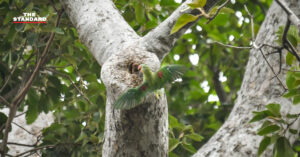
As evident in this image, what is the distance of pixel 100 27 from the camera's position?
1701mm

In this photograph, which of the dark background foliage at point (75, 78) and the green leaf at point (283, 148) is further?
the dark background foliage at point (75, 78)

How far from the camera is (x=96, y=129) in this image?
2096 millimetres

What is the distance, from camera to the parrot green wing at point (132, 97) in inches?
43.5

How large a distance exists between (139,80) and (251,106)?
642mm

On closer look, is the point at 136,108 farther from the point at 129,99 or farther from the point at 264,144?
the point at 264,144

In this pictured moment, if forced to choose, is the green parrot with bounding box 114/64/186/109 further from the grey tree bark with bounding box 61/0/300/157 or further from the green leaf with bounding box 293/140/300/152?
the green leaf with bounding box 293/140/300/152

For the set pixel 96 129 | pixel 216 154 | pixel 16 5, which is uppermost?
pixel 16 5

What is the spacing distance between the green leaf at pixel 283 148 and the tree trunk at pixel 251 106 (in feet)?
0.56

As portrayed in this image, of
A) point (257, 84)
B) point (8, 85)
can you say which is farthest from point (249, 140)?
point (8, 85)

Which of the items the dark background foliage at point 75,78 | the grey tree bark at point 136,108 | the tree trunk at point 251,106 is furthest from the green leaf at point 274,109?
the dark background foliage at point 75,78

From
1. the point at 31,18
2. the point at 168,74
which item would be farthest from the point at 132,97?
the point at 31,18

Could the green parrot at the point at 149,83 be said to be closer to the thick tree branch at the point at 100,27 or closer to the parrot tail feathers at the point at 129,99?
the parrot tail feathers at the point at 129,99

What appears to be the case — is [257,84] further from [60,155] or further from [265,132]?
[60,155]

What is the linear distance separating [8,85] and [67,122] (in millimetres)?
628
